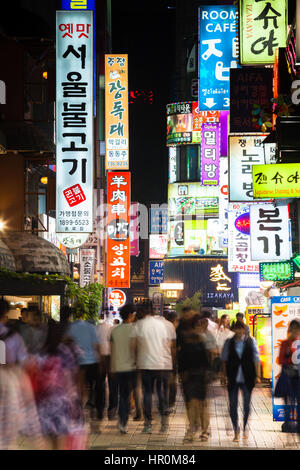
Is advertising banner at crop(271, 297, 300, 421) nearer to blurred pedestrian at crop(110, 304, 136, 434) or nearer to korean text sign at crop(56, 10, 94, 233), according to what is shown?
blurred pedestrian at crop(110, 304, 136, 434)

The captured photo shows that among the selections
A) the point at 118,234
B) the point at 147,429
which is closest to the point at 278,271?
the point at 147,429

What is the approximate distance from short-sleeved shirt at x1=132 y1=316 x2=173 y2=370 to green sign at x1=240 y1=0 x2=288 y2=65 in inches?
292

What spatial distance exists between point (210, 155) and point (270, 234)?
97.6 feet

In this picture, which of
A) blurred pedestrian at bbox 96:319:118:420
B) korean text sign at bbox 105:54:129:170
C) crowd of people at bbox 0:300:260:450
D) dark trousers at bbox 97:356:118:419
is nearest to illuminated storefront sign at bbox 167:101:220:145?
korean text sign at bbox 105:54:129:170

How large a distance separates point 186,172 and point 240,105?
48.4 m

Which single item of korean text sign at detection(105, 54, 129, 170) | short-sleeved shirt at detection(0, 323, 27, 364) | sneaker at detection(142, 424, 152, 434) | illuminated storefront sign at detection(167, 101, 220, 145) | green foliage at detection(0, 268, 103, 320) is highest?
illuminated storefront sign at detection(167, 101, 220, 145)

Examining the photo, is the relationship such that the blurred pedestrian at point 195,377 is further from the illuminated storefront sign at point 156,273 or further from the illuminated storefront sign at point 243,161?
the illuminated storefront sign at point 156,273

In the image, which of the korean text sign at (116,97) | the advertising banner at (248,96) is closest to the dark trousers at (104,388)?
the advertising banner at (248,96)

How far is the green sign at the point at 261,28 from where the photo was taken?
16859 mm

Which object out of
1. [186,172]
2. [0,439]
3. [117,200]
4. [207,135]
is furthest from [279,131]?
[186,172]

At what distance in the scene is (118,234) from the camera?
34.8m

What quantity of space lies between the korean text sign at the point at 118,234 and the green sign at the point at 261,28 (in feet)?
57.8

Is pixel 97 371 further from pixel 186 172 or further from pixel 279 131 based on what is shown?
pixel 186 172

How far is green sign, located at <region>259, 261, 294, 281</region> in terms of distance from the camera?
17500 mm
